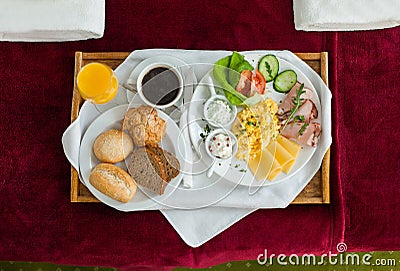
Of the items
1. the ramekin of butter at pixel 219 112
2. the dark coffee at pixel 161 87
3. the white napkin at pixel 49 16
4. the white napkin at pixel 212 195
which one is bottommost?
the white napkin at pixel 212 195

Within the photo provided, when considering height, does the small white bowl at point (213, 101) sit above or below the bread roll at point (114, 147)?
above

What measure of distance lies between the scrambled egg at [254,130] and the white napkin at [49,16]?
351 millimetres

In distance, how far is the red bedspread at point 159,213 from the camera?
1.08 m

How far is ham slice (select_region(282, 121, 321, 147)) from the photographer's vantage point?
1059 mm

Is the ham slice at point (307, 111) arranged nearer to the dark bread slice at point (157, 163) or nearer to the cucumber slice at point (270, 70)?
the cucumber slice at point (270, 70)

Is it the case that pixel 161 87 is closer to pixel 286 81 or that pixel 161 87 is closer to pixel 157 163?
pixel 157 163

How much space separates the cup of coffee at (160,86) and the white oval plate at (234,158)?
4 cm

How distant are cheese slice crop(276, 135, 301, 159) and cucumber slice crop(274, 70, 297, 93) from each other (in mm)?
102

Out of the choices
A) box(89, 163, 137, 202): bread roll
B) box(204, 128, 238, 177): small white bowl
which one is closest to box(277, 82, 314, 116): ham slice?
box(204, 128, 238, 177): small white bowl

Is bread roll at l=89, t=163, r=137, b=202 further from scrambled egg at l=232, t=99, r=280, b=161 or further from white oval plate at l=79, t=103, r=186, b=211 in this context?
scrambled egg at l=232, t=99, r=280, b=161

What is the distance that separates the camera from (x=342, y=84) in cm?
113

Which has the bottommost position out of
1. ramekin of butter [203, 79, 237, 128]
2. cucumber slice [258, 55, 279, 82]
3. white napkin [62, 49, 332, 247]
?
white napkin [62, 49, 332, 247]

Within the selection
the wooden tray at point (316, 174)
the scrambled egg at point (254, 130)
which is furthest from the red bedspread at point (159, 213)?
the scrambled egg at point (254, 130)

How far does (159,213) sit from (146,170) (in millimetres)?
111
